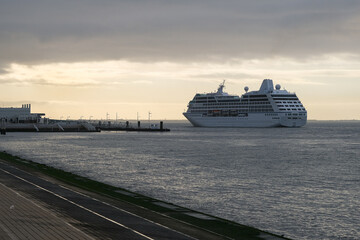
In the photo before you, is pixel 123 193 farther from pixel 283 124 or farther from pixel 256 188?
pixel 283 124

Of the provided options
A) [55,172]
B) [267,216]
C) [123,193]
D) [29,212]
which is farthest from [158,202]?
[55,172]

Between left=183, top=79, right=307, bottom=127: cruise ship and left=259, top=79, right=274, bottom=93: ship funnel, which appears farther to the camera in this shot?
left=259, top=79, right=274, bottom=93: ship funnel

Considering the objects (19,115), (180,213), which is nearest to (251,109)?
(19,115)

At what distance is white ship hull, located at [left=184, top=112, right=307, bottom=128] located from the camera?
154 m

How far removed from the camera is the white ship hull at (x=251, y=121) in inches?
6063

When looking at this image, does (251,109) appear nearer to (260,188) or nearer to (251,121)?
(251,121)

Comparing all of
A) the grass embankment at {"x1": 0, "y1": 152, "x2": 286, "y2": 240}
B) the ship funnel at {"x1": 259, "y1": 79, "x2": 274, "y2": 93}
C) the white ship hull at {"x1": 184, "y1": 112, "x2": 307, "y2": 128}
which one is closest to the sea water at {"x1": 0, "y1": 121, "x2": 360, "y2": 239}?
the grass embankment at {"x1": 0, "y1": 152, "x2": 286, "y2": 240}

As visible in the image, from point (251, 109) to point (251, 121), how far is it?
427 centimetres

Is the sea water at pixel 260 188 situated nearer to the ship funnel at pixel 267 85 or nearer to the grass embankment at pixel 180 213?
the grass embankment at pixel 180 213

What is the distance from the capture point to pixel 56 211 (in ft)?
54.0

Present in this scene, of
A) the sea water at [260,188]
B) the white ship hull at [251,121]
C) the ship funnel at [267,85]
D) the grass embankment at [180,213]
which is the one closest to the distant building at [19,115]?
the white ship hull at [251,121]

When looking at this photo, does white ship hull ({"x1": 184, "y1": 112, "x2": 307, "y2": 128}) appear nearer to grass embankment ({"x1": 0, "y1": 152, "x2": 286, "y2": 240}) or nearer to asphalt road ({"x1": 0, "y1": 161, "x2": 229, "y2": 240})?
grass embankment ({"x1": 0, "y1": 152, "x2": 286, "y2": 240})

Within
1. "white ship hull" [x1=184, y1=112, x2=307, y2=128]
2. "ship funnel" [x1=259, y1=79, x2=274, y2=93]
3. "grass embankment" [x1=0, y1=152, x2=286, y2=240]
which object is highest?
"ship funnel" [x1=259, y1=79, x2=274, y2=93]

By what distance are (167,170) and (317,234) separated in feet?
72.5
